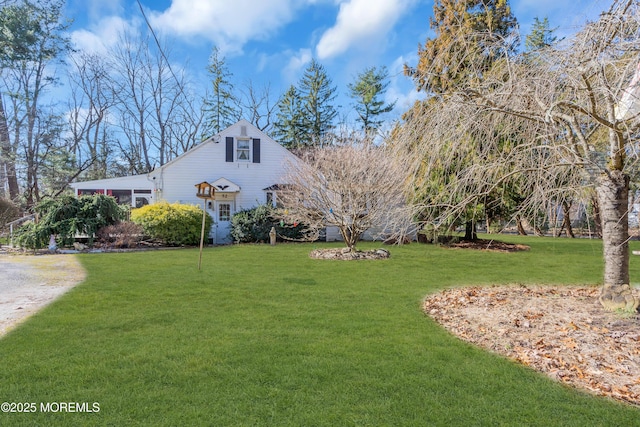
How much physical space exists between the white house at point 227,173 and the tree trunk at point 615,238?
13.2 metres

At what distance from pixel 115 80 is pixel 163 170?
1419cm

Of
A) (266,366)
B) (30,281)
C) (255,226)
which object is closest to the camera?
(266,366)

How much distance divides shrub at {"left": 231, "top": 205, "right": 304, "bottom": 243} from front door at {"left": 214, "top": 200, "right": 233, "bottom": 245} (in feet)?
2.93

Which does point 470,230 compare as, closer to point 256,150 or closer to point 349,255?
point 349,255

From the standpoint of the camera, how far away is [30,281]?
23.6ft

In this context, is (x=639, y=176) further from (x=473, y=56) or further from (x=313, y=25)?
(x=313, y=25)

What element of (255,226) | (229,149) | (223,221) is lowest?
(255,226)

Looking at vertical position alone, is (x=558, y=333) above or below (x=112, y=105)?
below

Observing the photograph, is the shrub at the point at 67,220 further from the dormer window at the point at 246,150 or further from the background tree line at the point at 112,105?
the background tree line at the point at 112,105

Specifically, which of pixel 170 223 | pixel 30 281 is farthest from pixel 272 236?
pixel 30 281

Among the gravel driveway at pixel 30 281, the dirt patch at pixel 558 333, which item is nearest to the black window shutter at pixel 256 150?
the gravel driveway at pixel 30 281

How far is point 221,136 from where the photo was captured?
1705cm

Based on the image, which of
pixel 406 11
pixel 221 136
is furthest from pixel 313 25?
pixel 406 11

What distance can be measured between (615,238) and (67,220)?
15.4 metres
